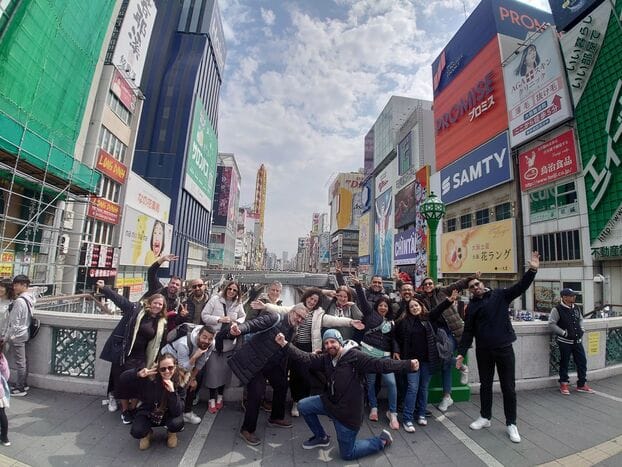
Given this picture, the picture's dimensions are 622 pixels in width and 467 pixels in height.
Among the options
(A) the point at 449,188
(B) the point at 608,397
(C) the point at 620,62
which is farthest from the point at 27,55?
(A) the point at 449,188

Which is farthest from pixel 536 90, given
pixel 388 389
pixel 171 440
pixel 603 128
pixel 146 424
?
pixel 146 424

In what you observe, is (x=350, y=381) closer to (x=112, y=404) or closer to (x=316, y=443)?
(x=316, y=443)

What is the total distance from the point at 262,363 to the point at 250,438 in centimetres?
87

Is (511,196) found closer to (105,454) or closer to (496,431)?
(496,431)

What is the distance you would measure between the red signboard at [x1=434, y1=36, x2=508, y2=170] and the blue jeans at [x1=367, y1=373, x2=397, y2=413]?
31.3 metres

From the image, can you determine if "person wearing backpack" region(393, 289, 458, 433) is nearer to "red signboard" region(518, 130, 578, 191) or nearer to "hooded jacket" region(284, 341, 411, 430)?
"hooded jacket" region(284, 341, 411, 430)

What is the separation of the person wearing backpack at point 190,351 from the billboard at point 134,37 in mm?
22952

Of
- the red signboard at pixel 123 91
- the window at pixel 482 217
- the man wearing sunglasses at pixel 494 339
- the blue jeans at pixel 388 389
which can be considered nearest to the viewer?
the man wearing sunglasses at pixel 494 339

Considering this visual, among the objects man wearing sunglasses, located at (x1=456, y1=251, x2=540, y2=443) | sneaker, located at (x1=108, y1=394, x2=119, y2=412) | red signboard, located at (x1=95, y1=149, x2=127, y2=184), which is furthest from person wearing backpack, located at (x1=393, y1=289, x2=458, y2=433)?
red signboard, located at (x1=95, y1=149, x2=127, y2=184)

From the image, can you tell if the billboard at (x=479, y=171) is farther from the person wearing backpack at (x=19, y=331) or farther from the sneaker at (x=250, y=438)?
the person wearing backpack at (x=19, y=331)

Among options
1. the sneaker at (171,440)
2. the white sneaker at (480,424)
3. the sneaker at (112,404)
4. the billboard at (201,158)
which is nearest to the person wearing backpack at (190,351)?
the sneaker at (171,440)

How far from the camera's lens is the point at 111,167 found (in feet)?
66.9

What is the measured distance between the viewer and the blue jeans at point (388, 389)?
14.0 ft

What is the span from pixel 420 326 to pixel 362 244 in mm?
71362
